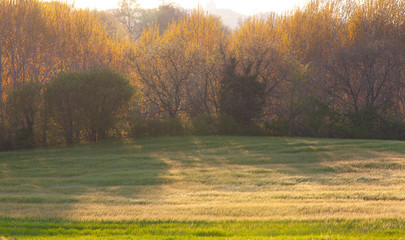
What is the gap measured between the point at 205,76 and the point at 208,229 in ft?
67.3

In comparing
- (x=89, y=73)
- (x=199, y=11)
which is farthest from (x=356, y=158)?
(x=199, y=11)

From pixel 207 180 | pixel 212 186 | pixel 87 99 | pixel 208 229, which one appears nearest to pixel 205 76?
pixel 87 99

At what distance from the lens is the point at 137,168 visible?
50.5 ft

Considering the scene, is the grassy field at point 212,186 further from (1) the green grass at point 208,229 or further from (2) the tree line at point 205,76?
(2) the tree line at point 205,76

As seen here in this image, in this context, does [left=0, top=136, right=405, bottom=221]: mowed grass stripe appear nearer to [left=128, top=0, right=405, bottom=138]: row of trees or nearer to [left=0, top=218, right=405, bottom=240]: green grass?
[left=0, top=218, right=405, bottom=240]: green grass

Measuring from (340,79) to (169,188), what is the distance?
20.5 metres

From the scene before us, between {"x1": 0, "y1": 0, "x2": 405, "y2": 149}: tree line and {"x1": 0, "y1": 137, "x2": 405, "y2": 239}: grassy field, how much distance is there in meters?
2.09

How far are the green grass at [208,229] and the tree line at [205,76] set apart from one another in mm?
14781

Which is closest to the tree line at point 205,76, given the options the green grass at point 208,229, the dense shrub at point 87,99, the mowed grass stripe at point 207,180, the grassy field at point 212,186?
the dense shrub at point 87,99

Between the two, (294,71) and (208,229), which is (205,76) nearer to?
(294,71)

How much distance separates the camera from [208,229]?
650cm

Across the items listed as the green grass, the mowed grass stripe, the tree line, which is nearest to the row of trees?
the tree line

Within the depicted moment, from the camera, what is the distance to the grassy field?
23.0 ft

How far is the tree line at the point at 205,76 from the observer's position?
2138 cm
